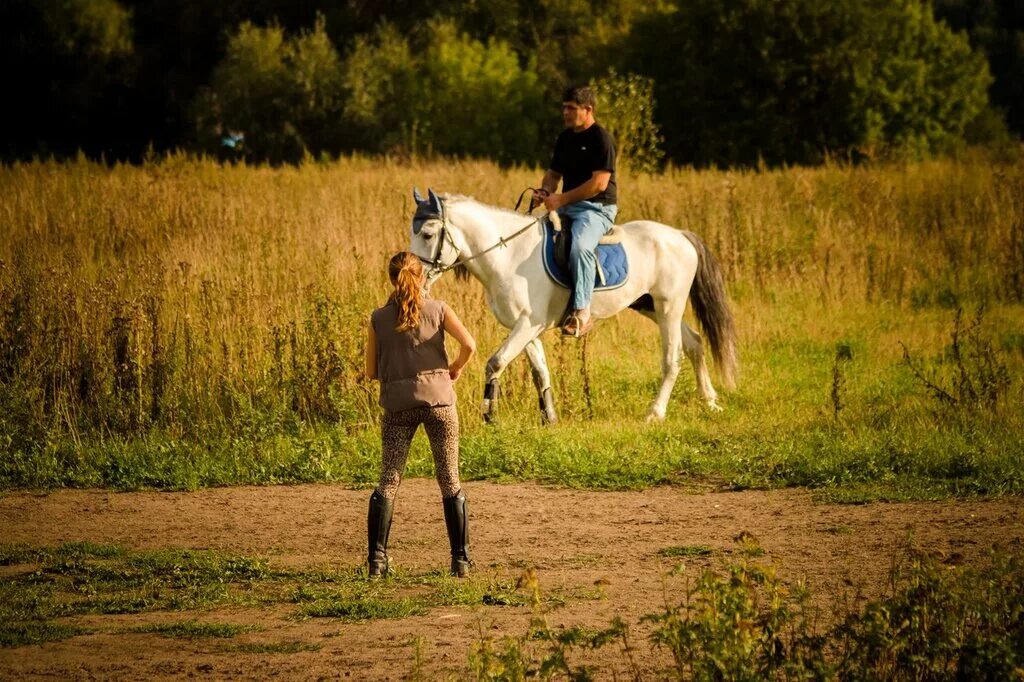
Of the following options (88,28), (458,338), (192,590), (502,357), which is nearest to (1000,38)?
(88,28)

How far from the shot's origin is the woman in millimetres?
8219

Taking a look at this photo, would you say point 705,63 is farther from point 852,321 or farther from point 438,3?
point 852,321

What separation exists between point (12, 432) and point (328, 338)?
300 cm

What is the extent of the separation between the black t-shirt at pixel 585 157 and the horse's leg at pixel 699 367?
1.88m

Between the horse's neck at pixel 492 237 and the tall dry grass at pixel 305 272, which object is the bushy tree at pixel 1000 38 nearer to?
the tall dry grass at pixel 305 272

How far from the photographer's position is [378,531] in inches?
330

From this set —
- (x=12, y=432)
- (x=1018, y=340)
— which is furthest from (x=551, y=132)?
(x=12, y=432)

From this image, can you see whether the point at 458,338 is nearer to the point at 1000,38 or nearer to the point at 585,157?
the point at 585,157

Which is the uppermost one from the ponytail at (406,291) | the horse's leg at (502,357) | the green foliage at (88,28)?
the green foliage at (88,28)

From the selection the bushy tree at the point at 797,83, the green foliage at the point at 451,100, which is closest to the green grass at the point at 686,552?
the bushy tree at the point at 797,83

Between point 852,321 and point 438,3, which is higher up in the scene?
point 438,3

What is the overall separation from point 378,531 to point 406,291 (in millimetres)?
1455

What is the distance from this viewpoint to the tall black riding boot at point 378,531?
836 cm

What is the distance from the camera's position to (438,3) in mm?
60531
